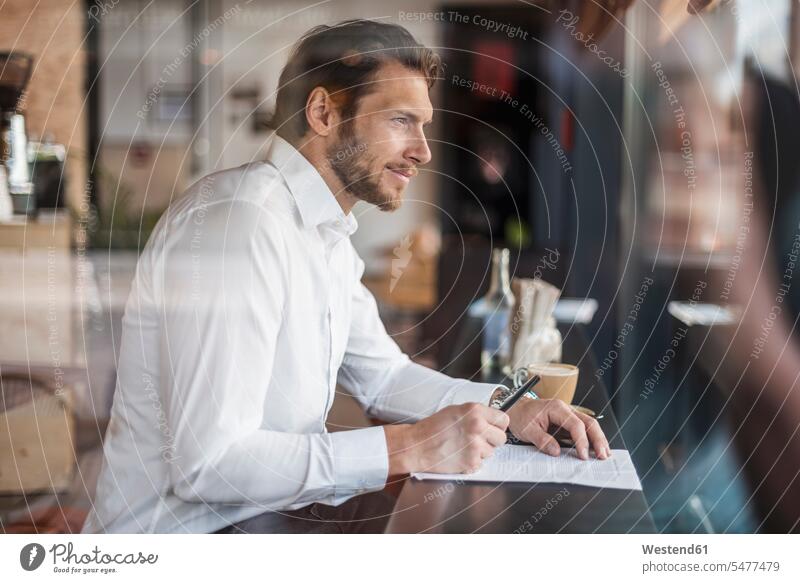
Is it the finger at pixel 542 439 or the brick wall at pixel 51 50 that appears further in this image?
the brick wall at pixel 51 50

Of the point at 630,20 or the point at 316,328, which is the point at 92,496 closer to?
the point at 316,328

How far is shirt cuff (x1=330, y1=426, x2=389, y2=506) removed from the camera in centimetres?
101

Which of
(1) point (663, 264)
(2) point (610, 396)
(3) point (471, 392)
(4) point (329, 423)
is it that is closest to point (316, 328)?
(4) point (329, 423)

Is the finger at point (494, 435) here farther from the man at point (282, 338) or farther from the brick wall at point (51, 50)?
the brick wall at point (51, 50)

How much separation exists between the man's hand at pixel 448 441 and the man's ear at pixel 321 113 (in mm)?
396

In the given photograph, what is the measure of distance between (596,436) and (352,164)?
0.48 metres

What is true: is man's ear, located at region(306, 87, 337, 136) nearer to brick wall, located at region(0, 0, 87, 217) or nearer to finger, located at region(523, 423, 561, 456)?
brick wall, located at region(0, 0, 87, 217)

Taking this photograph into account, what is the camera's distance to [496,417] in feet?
A: 3.38

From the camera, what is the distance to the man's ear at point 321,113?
1.06 meters

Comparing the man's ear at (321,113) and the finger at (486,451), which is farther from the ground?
the man's ear at (321,113)

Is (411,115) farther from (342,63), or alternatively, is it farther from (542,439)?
(542,439)

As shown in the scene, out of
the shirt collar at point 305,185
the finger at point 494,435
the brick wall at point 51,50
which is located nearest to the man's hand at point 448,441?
the finger at point 494,435
